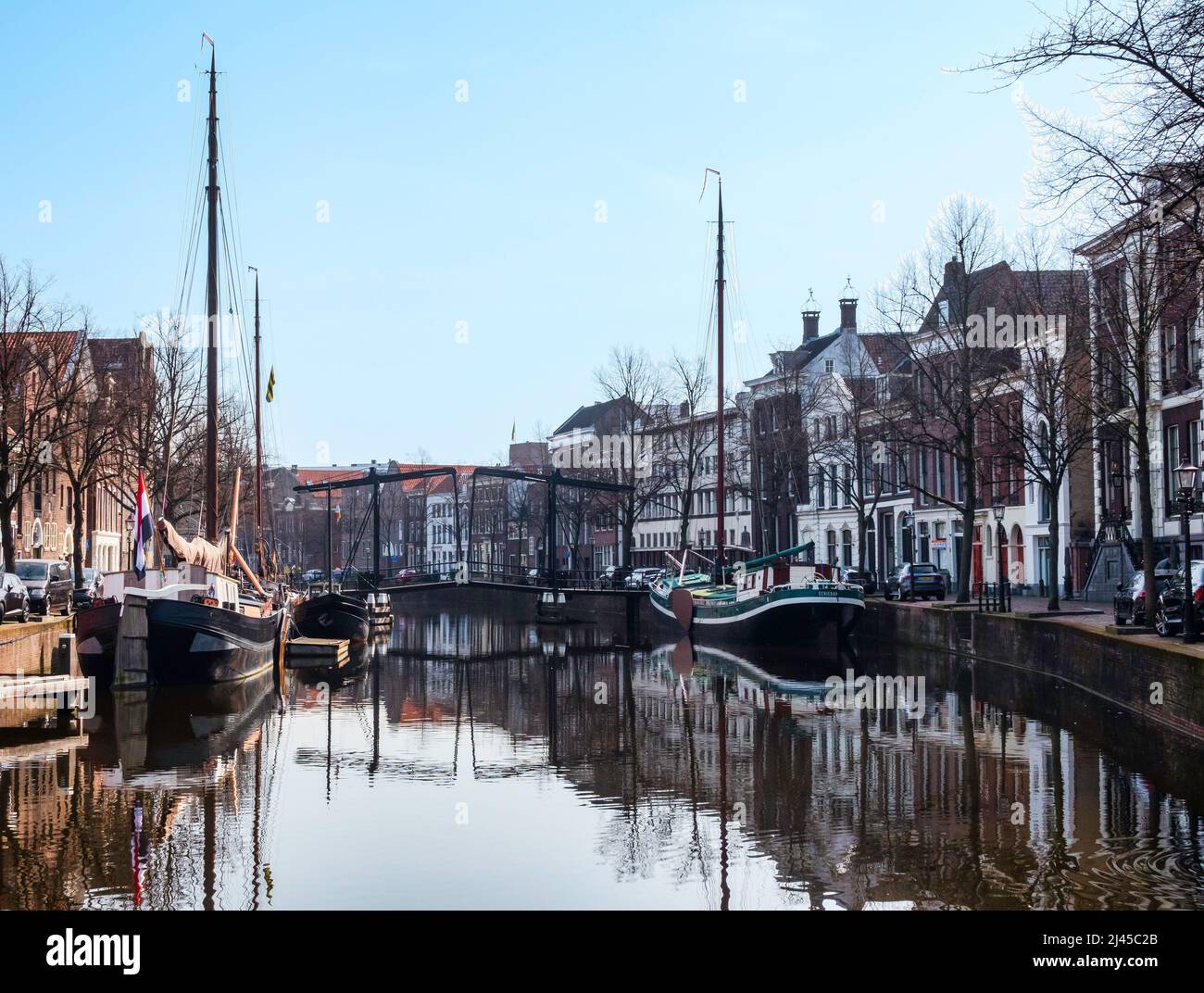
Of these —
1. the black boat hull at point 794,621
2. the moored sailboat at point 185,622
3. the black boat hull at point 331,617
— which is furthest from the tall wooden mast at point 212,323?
the black boat hull at point 794,621

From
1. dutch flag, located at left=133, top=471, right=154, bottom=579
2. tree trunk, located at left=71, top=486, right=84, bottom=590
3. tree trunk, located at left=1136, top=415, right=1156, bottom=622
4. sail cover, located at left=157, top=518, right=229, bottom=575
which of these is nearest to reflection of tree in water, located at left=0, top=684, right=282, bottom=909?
dutch flag, located at left=133, top=471, right=154, bottom=579

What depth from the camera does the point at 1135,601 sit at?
101ft

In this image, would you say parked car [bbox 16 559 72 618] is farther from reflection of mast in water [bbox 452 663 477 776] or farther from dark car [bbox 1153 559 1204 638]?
dark car [bbox 1153 559 1204 638]

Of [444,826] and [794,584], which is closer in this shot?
[444,826]

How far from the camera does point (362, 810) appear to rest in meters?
18.4

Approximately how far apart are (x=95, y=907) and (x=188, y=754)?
423 inches

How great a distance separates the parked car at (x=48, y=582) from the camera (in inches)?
1698

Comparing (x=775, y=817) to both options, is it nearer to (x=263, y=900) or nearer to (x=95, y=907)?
(x=263, y=900)

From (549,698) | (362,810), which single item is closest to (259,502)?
(549,698)

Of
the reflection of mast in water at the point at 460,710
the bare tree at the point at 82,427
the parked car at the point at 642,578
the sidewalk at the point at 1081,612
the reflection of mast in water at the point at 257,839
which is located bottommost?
the reflection of mast in water at the point at 460,710

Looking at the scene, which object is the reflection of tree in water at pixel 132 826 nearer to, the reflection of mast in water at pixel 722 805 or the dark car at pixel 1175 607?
the reflection of mast in water at pixel 722 805

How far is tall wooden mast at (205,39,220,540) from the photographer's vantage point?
38875 millimetres

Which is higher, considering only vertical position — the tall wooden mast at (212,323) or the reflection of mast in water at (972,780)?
the tall wooden mast at (212,323)

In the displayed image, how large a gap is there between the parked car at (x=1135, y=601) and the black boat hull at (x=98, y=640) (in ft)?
68.7
